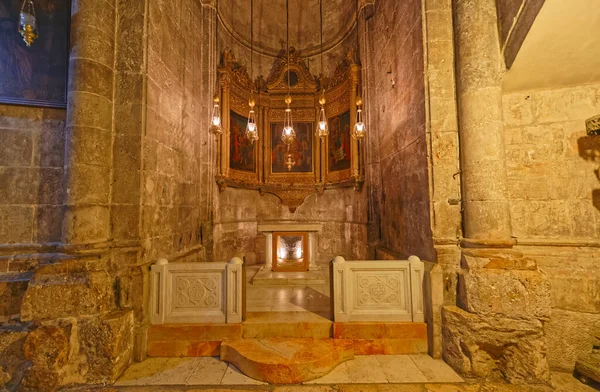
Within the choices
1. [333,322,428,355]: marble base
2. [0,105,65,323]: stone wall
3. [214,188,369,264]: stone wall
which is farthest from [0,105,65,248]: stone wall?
[333,322,428,355]: marble base

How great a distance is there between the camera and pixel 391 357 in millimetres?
3283

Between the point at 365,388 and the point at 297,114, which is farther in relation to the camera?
the point at 297,114

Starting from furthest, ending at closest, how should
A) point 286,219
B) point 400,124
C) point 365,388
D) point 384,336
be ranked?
point 286,219, point 400,124, point 384,336, point 365,388

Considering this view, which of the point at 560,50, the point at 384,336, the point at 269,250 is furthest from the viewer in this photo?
the point at 269,250

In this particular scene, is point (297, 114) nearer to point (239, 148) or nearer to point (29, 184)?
point (239, 148)

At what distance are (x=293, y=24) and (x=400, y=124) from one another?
21.1 ft

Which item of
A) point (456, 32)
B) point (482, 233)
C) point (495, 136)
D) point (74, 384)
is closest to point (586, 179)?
point (495, 136)

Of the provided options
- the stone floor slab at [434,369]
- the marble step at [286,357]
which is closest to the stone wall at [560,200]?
the stone floor slab at [434,369]

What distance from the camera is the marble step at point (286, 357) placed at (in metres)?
2.84

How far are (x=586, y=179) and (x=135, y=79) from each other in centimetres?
595

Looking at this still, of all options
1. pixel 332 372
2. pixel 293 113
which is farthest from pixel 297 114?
pixel 332 372

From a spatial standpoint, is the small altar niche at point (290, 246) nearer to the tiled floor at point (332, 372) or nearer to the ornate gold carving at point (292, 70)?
the tiled floor at point (332, 372)

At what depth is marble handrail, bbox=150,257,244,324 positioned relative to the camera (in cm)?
352

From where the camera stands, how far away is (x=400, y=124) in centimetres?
454
